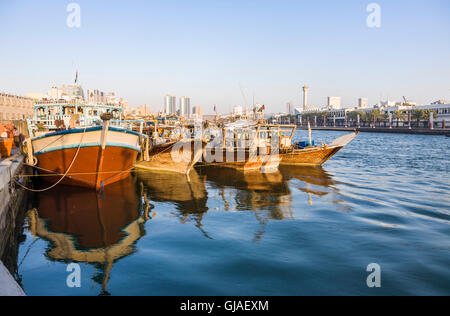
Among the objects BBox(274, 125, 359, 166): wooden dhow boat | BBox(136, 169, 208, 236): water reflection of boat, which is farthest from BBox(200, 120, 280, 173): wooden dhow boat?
BBox(136, 169, 208, 236): water reflection of boat

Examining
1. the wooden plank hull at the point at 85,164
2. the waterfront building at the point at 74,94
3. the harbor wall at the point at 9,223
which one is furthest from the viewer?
the waterfront building at the point at 74,94

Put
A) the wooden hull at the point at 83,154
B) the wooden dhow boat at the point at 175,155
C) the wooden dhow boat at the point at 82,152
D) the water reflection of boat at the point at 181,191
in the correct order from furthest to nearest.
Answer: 1. the wooden dhow boat at the point at 175,155
2. the wooden hull at the point at 83,154
3. the wooden dhow boat at the point at 82,152
4. the water reflection of boat at the point at 181,191

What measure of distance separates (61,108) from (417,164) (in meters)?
35.0

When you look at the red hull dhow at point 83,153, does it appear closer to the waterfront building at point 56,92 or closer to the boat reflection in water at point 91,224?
the boat reflection in water at point 91,224

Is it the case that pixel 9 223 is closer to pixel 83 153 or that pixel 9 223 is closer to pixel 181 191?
pixel 83 153

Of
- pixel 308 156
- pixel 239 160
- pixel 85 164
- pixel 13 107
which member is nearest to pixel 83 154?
pixel 85 164

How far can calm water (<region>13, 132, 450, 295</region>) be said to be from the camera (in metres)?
7.44

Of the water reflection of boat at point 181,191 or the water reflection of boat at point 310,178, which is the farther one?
the water reflection of boat at point 310,178

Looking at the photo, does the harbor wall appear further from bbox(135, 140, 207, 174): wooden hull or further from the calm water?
bbox(135, 140, 207, 174): wooden hull

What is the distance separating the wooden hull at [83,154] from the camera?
620 inches

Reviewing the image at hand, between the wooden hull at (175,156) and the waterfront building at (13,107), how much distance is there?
59035 mm

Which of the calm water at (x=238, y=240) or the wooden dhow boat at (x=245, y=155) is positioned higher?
the wooden dhow boat at (x=245, y=155)

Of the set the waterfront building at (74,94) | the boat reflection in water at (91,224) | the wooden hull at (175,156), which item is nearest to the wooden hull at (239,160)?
the wooden hull at (175,156)

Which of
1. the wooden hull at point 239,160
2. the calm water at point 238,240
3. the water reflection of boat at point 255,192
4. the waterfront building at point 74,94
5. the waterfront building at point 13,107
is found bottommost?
the calm water at point 238,240
